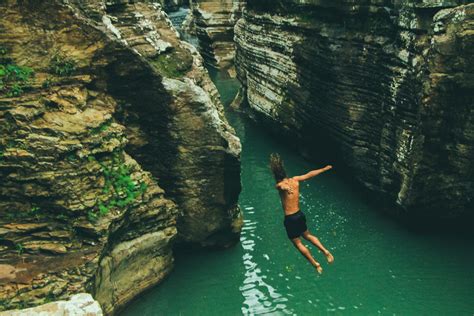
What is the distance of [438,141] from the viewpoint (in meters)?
10.7

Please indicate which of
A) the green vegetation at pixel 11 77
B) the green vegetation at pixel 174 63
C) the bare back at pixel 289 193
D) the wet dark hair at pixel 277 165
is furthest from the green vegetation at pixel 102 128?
Answer: the bare back at pixel 289 193

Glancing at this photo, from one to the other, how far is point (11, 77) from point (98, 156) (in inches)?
71.0

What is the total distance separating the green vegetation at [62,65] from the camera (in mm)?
8344

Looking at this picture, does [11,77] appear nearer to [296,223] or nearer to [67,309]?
[67,309]

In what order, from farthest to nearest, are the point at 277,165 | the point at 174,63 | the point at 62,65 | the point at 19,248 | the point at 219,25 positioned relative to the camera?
the point at 219,25 < the point at 174,63 < the point at 62,65 < the point at 277,165 < the point at 19,248

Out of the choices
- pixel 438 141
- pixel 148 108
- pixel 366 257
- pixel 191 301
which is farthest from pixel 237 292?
pixel 438 141

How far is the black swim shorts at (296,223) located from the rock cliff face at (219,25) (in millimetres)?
22713

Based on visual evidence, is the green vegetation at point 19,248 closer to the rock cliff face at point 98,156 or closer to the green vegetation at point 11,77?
the rock cliff face at point 98,156

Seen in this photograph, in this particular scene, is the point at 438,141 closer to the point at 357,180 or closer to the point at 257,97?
the point at 357,180

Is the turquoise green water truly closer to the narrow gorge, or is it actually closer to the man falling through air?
the narrow gorge

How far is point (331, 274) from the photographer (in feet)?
34.0

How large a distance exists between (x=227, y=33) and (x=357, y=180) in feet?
62.4

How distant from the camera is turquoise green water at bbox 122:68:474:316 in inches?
374

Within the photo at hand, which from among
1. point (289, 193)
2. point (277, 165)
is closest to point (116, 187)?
point (277, 165)
